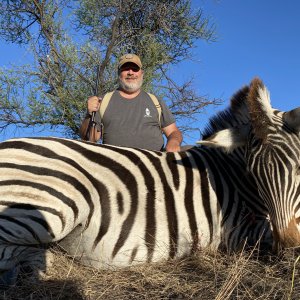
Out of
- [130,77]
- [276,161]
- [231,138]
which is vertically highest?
[130,77]

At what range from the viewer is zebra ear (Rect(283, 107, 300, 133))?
2.61 meters

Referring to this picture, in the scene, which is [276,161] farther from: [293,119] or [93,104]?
[93,104]

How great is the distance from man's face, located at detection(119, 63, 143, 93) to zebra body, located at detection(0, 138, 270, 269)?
2023 mm

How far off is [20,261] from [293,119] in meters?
1.97

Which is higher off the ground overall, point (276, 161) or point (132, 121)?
point (132, 121)

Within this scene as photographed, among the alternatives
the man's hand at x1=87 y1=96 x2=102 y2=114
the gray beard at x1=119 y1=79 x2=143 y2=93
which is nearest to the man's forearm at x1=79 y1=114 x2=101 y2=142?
the man's hand at x1=87 y1=96 x2=102 y2=114

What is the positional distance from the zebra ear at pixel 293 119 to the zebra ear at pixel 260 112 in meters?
0.11

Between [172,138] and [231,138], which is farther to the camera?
[172,138]

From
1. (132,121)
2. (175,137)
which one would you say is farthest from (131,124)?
(175,137)

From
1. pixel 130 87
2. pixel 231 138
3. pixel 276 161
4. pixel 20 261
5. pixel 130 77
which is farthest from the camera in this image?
pixel 130 77

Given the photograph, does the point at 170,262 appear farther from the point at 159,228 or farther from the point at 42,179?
the point at 42,179

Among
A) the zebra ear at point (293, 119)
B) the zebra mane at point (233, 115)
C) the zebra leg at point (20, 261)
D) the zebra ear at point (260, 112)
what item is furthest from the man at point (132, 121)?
the zebra leg at point (20, 261)

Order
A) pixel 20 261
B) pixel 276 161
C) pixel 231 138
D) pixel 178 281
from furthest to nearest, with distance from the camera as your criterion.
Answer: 1. pixel 231 138
2. pixel 20 261
3. pixel 276 161
4. pixel 178 281

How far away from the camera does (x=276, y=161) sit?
99.0 inches
